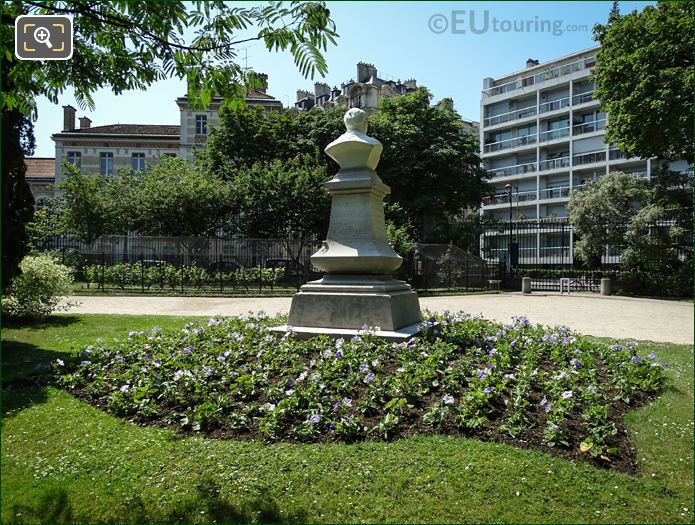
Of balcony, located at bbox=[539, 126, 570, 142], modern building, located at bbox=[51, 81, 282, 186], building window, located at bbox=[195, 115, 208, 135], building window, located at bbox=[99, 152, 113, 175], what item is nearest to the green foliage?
modern building, located at bbox=[51, 81, 282, 186]

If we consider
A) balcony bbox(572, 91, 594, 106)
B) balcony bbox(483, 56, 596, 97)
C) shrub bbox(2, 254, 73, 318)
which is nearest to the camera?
shrub bbox(2, 254, 73, 318)

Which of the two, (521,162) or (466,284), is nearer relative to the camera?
(466,284)

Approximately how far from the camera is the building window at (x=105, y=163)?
4791 centimetres

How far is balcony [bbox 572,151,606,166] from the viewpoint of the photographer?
47.2 metres

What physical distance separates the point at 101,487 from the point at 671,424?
5201 millimetres

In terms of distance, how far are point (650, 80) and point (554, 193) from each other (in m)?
32.4

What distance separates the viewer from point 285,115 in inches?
1371

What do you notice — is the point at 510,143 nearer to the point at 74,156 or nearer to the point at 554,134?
the point at 554,134

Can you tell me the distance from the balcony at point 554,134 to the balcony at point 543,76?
5.90 meters

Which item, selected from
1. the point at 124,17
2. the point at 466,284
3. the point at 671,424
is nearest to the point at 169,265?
the point at 466,284

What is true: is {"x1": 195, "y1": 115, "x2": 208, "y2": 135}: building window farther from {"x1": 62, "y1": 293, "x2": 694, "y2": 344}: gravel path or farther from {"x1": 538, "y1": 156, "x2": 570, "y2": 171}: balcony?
{"x1": 538, "y1": 156, "x2": 570, "y2": 171}: balcony

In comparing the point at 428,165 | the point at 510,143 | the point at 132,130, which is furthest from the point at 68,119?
the point at 510,143

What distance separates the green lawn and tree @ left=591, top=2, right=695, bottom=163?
1928 centimetres

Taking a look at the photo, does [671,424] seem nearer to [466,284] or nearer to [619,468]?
[619,468]
